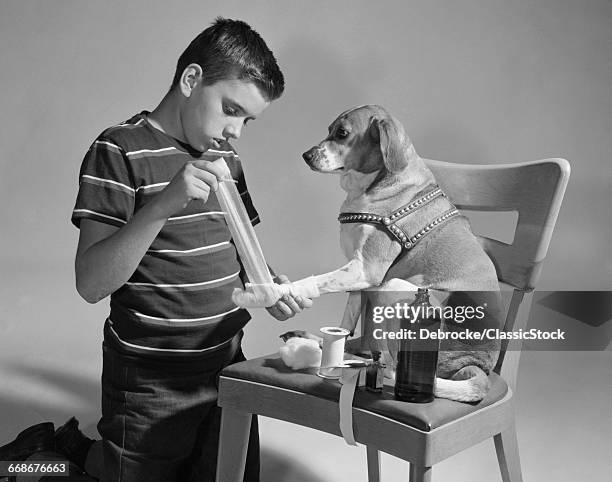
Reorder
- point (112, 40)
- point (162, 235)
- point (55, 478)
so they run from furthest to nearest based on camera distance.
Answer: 1. point (112, 40)
2. point (55, 478)
3. point (162, 235)

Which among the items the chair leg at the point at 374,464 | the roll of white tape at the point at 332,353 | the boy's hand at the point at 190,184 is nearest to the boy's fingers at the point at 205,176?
the boy's hand at the point at 190,184

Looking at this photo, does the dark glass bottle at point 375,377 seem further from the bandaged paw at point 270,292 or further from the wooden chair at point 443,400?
the bandaged paw at point 270,292

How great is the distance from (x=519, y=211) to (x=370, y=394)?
0.59 metres

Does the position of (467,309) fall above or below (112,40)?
below

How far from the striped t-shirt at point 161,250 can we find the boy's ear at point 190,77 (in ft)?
0.40

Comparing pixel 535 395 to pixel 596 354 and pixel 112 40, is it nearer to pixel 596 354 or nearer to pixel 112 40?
pixel 596 354

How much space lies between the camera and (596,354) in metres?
3.23

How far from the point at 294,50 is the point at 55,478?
69.8 inches

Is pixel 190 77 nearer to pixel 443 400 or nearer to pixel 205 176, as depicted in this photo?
pixel 205 176

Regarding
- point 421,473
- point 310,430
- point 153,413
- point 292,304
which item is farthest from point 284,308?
point 310,430

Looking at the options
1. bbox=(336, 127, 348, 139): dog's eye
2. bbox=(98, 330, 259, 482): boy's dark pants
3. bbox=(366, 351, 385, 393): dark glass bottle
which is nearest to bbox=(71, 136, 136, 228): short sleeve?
bbox=(98, 330, 259, 482): boy's dark pants

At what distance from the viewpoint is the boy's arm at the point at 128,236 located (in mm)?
1473

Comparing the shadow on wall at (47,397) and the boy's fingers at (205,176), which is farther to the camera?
the shadow on wall at (47,397)

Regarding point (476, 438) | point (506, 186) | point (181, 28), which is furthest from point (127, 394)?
point (181, 28)
